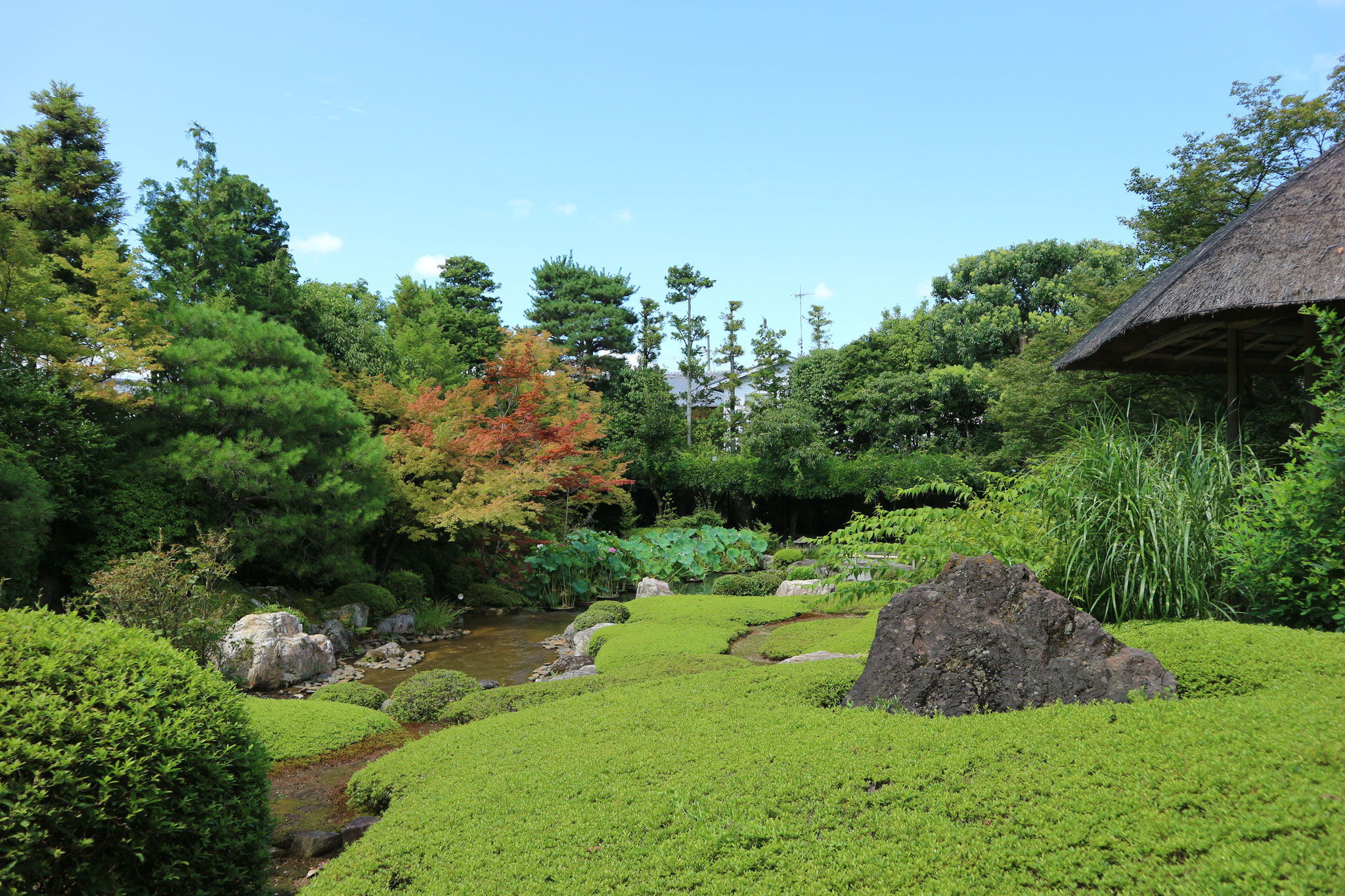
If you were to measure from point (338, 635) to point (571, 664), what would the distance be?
399cm

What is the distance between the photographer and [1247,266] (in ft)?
23.4

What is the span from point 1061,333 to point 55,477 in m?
16.3

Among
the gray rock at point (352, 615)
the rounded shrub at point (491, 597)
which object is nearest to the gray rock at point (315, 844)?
the gray rock at point (352, 615)

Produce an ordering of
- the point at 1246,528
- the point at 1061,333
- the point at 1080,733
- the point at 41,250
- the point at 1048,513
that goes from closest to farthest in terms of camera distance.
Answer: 1. the point at 1080,733
2. the point at 1246,528
3. the point at 1048,513
4. the point at 41,250
5. the point at 1061,333

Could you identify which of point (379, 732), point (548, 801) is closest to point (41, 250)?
point (379, 732)

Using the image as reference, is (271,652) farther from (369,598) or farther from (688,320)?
(688,320)

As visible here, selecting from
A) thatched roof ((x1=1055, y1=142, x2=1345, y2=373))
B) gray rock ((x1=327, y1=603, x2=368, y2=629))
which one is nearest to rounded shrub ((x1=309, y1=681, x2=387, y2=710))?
gray rock ((x1=327, y1=603, x2=368, y2=629))

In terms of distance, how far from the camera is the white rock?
7391 mm

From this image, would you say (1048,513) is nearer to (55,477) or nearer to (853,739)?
(853,739)

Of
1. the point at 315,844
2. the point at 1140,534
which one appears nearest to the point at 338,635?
the point at 315,844

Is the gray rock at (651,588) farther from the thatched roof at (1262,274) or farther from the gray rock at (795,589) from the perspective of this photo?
the thatched roof at (1262,274)

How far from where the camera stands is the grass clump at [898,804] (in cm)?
228

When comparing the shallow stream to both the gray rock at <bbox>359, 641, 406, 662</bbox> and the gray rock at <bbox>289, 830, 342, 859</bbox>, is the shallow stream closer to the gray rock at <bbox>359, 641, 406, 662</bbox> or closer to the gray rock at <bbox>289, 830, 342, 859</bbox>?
the gray rock at <bbox>359, 641, 406, 662</bbox>

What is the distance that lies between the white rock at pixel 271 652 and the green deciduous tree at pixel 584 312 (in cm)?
1631
